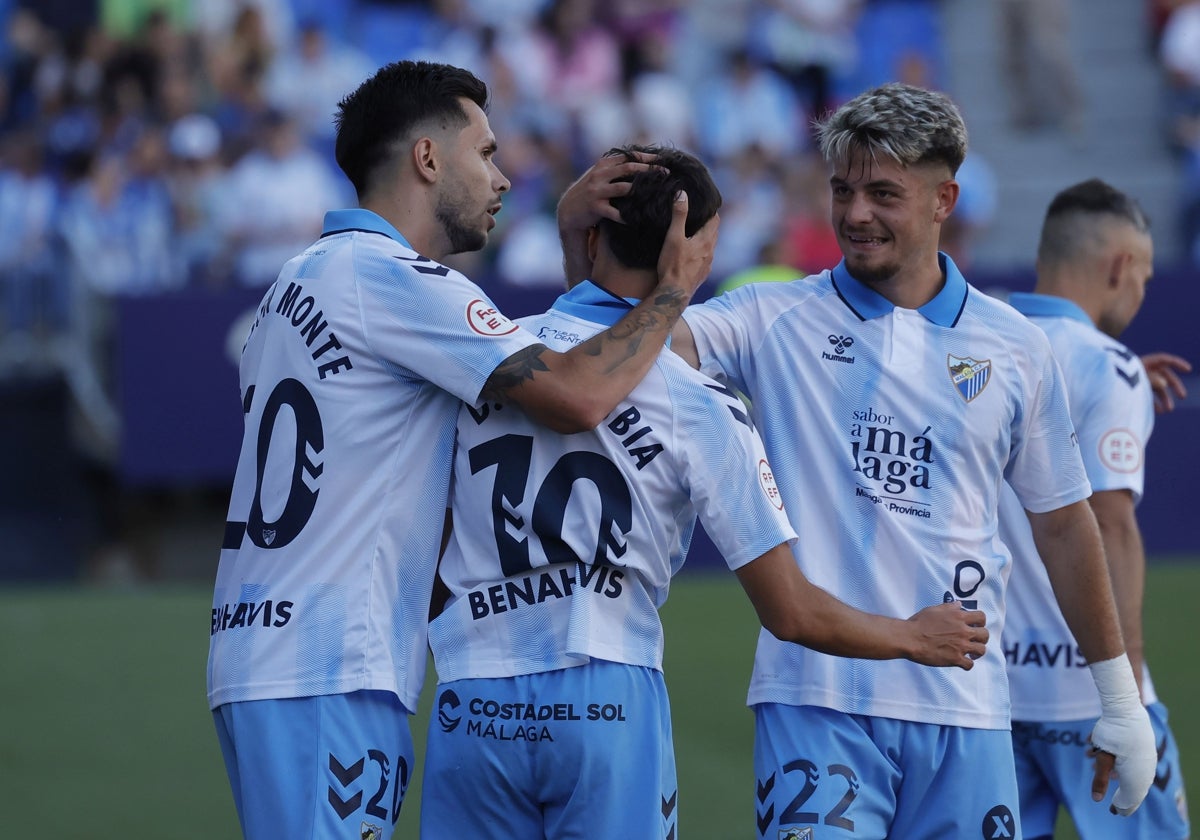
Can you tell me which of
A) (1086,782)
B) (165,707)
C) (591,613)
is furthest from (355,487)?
(165,707)

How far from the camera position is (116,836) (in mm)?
6699

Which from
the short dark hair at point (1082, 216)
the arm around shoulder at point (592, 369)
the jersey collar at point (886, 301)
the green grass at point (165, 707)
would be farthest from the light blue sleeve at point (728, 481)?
the green grass at point (165, 707)

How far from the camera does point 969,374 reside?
4160mm

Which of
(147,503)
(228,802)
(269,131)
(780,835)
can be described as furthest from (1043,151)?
(780,835)

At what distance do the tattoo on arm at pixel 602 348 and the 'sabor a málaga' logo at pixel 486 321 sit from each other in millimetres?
78

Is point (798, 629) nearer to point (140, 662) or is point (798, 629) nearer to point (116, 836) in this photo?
point (116, 836)

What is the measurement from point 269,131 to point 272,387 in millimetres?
11125

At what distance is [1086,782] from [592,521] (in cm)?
222

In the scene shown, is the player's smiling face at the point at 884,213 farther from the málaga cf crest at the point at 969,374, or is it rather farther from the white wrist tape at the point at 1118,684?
the white wrist tape at the point at 1118,684

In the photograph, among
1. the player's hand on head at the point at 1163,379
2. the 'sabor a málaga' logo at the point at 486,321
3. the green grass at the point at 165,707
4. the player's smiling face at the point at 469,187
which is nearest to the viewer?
the 'sabor a málaga' logo at the point at 486,321

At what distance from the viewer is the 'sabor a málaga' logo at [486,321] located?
370 cm

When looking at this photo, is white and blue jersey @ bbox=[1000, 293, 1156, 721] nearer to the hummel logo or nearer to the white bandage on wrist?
the white bandage on wrist

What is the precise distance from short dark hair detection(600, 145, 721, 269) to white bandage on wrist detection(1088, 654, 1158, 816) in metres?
1.68

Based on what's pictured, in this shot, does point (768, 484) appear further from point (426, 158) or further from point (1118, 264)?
point (1118, 264)
